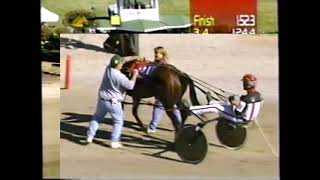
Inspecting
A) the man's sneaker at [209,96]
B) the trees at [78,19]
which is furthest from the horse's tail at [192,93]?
the trees at [78,19]

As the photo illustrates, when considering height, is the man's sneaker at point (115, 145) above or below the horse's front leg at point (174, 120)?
below

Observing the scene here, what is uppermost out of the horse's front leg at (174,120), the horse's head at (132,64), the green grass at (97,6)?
the green grass at (97,6)

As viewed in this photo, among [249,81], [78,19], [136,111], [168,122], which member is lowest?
[168,122]

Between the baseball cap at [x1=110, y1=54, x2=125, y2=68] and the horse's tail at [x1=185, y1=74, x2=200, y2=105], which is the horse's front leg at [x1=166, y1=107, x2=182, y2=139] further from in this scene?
the baseball cap at [x1=110, y1=54, x2=125, y2=68]

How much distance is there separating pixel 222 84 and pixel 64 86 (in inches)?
59.1

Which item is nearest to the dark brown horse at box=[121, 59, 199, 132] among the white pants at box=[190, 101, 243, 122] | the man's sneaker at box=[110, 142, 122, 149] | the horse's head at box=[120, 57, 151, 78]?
the horse's head at box=[120, 57, 151, 78]

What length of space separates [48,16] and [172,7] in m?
1.17

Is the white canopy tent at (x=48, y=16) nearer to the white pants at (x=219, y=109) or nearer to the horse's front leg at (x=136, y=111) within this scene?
the horse's front leg at (x=136, y=111)

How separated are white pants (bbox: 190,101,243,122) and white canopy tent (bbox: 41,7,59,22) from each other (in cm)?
154

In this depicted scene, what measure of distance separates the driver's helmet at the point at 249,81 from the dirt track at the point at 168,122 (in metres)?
0.05

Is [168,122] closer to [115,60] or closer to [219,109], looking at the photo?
[219,109]

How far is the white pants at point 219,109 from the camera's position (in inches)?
269

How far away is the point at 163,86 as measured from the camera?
681cm

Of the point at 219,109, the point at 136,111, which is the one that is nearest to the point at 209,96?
the point at 219,109
